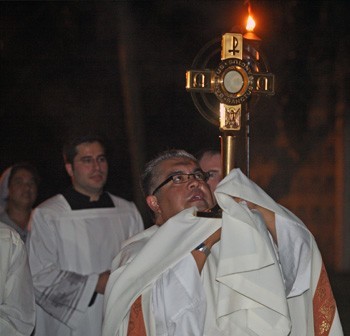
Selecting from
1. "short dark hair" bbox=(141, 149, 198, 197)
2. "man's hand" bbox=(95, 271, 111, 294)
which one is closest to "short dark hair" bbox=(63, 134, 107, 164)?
"man's hand" bbox=(95, 271, 111, 294)

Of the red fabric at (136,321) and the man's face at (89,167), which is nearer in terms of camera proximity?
the red fabric at (136,321)

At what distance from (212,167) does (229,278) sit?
5.58 ft

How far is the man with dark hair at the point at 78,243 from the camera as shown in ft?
16.8

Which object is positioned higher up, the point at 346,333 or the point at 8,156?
the point at 8,156

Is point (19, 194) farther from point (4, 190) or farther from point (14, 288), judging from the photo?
point (14, 288)

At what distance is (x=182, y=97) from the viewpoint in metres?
10.6

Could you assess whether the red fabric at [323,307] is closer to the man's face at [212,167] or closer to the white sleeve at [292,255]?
the white sleeve at [292,255]

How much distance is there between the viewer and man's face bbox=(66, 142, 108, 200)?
5504 millimetres

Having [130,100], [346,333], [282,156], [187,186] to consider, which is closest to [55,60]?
[130,100]

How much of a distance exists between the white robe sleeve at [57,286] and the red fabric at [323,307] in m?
2.03

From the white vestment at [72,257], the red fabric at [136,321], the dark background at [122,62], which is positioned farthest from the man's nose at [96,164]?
the dark background at [122,62]

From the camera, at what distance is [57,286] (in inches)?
202

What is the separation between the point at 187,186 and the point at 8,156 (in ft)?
25.1

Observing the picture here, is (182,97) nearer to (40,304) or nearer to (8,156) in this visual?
(8,156)
